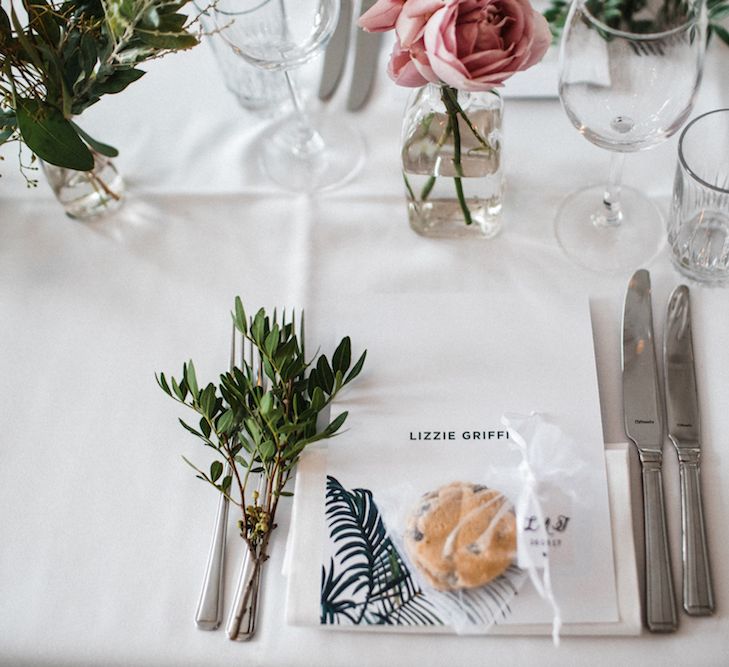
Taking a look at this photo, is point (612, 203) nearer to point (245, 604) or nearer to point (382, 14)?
point (382, 14)

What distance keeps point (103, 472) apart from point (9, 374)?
17cm

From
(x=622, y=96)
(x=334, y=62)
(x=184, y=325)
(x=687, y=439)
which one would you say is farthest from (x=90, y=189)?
(x=687, y=439)

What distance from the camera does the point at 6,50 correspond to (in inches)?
27.7

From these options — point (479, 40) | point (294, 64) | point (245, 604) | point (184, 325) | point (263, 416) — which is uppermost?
point (294, 64)

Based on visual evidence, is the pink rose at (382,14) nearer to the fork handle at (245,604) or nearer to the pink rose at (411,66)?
the pink rose at (411,66)

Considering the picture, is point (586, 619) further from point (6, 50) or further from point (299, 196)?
point (6, 50)

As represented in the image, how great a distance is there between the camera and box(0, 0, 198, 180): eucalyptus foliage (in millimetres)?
694

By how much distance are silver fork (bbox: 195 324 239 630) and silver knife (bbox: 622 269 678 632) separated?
37cm

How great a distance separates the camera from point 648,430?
724 millimetres

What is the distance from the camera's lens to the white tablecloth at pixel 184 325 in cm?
69

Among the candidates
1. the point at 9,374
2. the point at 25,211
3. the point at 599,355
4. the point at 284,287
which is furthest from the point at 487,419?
the point at 25,211

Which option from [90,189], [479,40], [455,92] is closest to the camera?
[479,40]

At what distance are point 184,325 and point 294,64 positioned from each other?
1.00 feet

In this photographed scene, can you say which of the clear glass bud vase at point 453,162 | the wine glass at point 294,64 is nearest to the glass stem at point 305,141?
the wine glass at point 294,64
